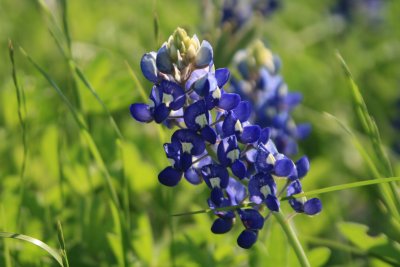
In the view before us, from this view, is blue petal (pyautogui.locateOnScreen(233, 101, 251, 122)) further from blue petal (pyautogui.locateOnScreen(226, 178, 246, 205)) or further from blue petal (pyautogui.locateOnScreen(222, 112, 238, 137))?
blue petal (pyautogui.locateOnScreen(226, 178, 246, 205))

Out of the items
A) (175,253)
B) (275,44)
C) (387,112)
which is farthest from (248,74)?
(275,44)

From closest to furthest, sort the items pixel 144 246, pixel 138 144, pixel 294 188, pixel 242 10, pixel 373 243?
pixel 294 188 → pixel 373 243 → pixel 144 246 → pixel 138 144 → pixel 242 10

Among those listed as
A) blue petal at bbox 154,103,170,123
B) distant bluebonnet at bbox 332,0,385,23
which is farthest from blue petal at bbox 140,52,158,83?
distant bluebonnet at bbox 332,0,385,23

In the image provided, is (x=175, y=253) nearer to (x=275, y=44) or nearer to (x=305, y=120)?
(x=305, y=120)

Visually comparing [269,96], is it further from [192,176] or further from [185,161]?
[185,161]

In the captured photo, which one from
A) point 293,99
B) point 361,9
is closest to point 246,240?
point 293,99

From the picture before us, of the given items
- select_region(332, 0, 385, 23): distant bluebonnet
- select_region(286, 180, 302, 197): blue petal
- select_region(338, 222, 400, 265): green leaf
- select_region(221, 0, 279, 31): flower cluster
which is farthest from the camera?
select_region(332, 0, 385, 23): distant bluebonnet
